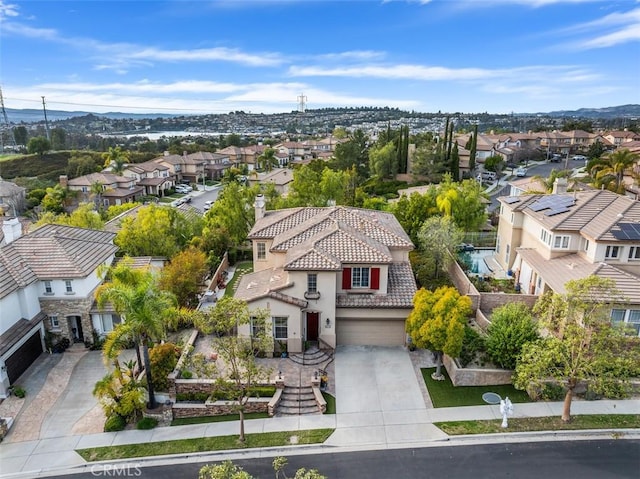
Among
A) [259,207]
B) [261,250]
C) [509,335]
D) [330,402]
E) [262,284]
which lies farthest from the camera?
[259,207]

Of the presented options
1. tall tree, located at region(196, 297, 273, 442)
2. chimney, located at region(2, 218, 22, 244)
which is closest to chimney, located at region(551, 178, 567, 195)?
tall tree, located at region(196, 297, 273, 442)

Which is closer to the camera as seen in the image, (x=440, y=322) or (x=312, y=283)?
(x=440, y=322)

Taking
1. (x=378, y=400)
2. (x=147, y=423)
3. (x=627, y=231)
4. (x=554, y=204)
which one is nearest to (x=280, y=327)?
(x=378, y=400)

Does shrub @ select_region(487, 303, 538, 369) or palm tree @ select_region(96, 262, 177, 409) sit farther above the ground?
palm tree @ select_region(96, 262, 177, 409)

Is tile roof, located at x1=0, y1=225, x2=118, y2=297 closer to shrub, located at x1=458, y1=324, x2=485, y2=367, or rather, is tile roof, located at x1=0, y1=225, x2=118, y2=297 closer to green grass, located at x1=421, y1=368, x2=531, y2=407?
green grass, located at x1=421, y1=368, x2=531, y2=407

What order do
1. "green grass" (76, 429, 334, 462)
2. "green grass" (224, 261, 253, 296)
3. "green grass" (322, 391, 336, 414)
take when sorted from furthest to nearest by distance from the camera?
"green grass" (224, 261, 253, 296), "green grass" (322, 391, 336, 414), "green grass" (76, 429, 334, 462)

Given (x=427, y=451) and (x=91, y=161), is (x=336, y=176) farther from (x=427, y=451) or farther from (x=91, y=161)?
(x=91, y=161)

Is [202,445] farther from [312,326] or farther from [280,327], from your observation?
[312,326]
